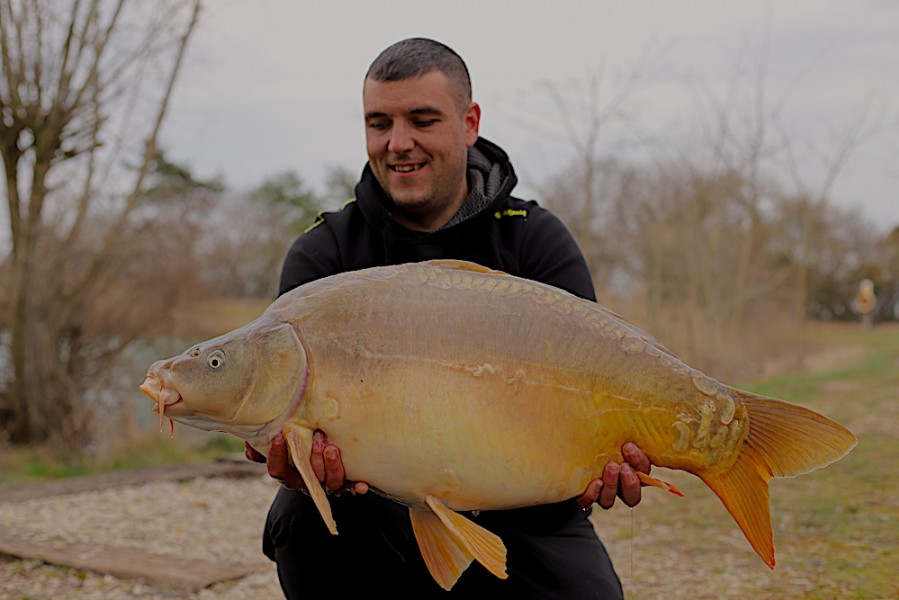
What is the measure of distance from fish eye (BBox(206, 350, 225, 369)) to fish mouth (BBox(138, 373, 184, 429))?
70 millimetres

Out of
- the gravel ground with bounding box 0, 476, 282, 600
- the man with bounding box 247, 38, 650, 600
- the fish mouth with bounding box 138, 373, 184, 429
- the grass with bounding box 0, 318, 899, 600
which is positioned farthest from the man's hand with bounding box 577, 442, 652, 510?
the gravel ground with bounding box 0, 476, 282, 600

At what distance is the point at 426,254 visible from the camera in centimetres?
224

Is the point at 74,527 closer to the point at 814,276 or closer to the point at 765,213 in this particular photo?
the point at 765,213

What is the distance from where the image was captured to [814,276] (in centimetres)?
3084

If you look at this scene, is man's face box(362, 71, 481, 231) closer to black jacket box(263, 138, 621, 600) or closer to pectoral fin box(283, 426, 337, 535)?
black jacket box(263, 138, 621, 600)

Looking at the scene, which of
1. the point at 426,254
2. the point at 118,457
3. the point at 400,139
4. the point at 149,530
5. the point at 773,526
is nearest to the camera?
the point at 400,139

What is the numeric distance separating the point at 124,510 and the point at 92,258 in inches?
164

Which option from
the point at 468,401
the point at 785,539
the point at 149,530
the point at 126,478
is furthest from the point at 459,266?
the point at 126,478

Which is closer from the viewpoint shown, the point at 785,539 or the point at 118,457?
the point at 785,539

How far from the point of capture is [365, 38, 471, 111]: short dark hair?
6.89ft

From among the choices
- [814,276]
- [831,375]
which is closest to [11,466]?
[831,375]

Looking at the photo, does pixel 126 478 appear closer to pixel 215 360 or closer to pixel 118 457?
pixel 118 457

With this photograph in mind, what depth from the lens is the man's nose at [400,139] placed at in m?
2.11

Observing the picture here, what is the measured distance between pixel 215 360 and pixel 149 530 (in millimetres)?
2526
